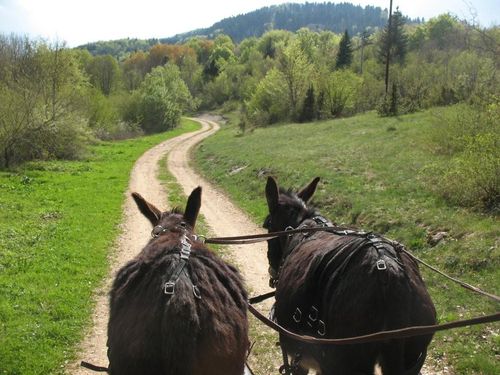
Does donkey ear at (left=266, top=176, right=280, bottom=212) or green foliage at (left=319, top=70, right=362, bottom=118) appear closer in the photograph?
donkey ear at (left=266, top=176, right=280, bottom=212)

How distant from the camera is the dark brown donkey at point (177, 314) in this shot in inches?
110

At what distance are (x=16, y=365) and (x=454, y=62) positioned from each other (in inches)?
1918

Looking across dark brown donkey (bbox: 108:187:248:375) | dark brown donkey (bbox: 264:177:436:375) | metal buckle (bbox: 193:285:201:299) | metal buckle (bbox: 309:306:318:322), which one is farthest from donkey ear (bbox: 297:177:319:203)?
metal buckle (bbox: 193:285:201:299)

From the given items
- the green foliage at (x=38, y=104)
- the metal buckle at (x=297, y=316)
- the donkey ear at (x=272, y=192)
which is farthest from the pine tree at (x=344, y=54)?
the metal buckle at (x=297, y=316)

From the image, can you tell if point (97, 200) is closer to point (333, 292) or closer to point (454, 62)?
point (333, 292)

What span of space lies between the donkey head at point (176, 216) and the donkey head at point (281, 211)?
49.4 inches

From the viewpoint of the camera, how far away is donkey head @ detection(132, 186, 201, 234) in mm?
3859

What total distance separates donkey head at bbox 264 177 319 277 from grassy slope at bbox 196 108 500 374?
2.95m

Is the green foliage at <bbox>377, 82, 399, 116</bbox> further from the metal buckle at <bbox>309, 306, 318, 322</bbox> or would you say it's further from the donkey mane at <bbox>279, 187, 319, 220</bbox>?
the metal buckle at <bbox>309, 306, 318, 322</bbox>

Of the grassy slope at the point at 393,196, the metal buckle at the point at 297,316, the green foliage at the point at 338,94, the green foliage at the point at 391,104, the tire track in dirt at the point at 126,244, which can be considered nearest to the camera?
the metal buckle at the point at 297,316

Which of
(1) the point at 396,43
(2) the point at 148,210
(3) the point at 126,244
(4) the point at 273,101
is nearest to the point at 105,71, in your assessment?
(4) the point at 273,101

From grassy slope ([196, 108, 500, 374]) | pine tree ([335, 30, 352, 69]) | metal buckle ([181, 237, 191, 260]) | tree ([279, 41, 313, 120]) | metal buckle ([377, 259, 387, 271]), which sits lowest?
grassy slope ([196, 108, 500, 374])

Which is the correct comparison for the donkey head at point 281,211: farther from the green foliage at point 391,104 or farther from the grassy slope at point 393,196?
the green foliage at point 391,104

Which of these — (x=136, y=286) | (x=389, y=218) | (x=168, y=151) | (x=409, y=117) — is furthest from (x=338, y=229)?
(x=168, y=151)
